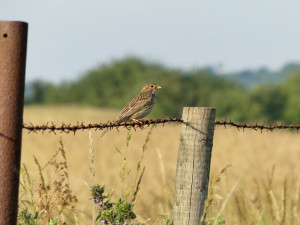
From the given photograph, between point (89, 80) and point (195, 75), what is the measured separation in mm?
16131

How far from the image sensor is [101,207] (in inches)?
143

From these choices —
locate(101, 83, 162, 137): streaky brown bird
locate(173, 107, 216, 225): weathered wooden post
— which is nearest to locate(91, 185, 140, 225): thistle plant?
locate(173, 107, 216, 225): weathered wooden post

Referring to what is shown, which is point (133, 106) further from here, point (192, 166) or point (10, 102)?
point (10, 102)

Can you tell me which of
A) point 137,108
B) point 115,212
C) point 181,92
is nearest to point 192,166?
point 115,212

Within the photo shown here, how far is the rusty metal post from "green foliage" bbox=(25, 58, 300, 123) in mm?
57636

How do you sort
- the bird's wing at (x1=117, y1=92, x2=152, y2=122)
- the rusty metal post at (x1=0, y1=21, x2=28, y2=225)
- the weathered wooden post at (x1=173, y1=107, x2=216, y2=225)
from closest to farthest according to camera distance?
the rusty metal post at (x1=0, y1=21, x2=28, y2=225) → the weathered wooden post at (x1=173, y1=107, x2=216, y2=225) → the bird's wing at (x1=117, y1=92, x2=152, y2=122)

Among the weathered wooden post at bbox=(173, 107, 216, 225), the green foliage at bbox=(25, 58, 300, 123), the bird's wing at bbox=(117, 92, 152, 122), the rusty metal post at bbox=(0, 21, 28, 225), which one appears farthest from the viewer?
the green foliage at bbox=(25, 58, 300, 123)

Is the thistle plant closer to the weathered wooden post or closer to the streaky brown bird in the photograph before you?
the weathered wooden post

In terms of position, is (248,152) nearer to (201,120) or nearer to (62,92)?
(201,120)

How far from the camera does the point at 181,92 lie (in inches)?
2805

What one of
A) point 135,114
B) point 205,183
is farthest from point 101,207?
point 135,114

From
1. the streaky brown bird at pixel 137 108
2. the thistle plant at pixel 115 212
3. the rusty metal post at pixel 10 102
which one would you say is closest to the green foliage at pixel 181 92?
the streaky brown bird at pixel 137 108

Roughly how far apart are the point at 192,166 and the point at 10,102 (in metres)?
1.26

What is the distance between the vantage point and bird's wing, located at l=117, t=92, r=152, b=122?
18.7 feet
